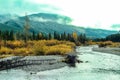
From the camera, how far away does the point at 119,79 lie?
5378 cm

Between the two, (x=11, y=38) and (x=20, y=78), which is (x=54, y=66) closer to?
(x=20, y=78)

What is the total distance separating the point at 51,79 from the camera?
5344 centimetres

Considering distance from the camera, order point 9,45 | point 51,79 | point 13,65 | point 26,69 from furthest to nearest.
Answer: point 9,45, point 13,65, point 26,69, point 51,79

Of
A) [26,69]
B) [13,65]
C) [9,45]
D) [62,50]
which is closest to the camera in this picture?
[26,69]

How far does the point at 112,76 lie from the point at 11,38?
120m

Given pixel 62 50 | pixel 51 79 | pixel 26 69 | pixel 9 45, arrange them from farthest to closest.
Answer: pixel 9 45, pixel 62 50, pixel 26 69, pixel 51 79

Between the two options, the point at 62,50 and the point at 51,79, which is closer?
the point at 51,79

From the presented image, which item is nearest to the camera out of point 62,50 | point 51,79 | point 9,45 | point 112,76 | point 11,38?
point 51,79

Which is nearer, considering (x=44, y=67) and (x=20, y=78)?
Result: (x=20, y=78)

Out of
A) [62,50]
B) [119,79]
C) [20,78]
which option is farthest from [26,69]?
[62,50]

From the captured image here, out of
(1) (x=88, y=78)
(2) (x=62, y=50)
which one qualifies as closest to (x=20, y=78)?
(1) (x=88, y=78)

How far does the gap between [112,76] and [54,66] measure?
20.2 m

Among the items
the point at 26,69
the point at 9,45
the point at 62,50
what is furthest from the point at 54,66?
the point at 9,45

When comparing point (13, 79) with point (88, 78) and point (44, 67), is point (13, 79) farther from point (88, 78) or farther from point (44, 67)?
point (44, 67)
